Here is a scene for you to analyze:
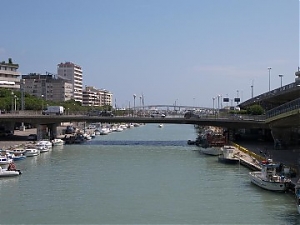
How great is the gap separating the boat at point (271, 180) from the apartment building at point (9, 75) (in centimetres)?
8286

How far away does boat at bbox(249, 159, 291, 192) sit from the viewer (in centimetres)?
2955

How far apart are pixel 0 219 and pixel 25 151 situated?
26.8m

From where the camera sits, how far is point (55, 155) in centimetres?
5238

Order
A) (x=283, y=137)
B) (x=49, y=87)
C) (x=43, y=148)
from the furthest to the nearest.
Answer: (x=49, y=87)
(x=43, y=148)
(x=283, y=137)

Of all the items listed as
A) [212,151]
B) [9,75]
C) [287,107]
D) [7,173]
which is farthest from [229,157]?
[9,75]

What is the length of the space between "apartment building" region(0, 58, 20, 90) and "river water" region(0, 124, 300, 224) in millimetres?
63690

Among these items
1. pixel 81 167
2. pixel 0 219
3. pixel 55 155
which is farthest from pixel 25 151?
pixel 0 219

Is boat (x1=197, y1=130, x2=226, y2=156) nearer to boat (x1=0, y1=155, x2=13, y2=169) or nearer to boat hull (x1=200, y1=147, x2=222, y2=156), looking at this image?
boat hull (x1=200, y1=147, x2=222, y2=156)

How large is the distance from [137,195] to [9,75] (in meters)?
85.5

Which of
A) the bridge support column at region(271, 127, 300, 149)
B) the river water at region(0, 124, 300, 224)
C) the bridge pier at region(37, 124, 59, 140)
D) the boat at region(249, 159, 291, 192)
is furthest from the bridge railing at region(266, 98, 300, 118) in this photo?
the bridge pier at region(37, 124, 59, 140)

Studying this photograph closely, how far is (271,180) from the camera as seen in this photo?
3011 centimetres

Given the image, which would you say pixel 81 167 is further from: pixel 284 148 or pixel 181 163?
pixel 284 148

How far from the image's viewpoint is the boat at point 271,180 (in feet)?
96.9

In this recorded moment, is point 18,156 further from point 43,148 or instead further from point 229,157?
point 229,157
